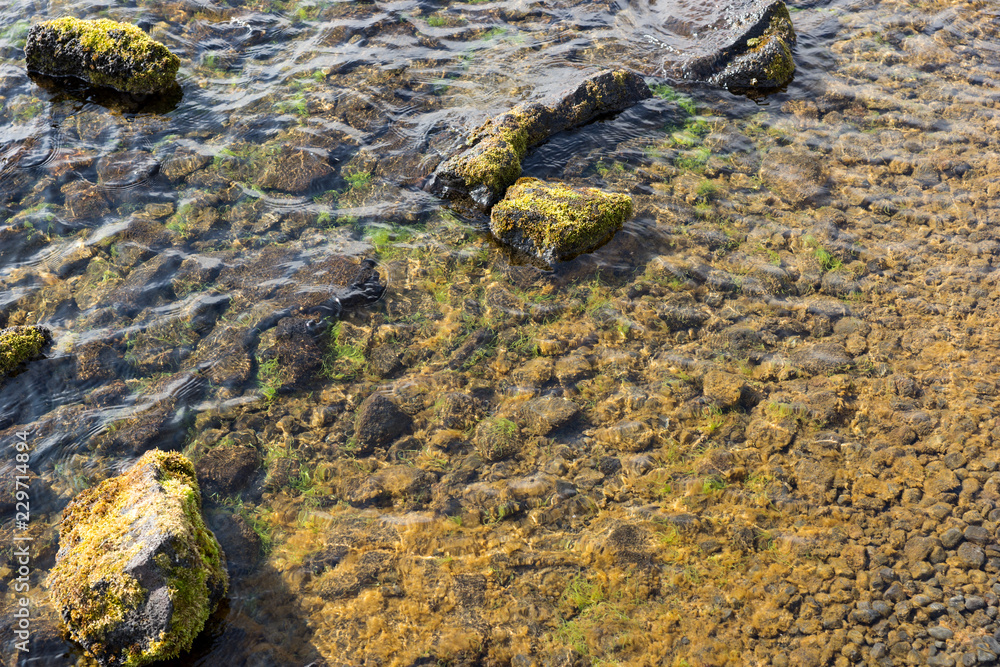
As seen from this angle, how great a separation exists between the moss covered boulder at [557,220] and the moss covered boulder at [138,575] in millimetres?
5764

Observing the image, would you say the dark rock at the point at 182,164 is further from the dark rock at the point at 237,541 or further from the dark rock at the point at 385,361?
the dark rock at the point at 237,541

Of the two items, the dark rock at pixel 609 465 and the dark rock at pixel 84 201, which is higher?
the dark rock at pixel 84 201

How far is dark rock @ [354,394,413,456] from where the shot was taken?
7.88 metres

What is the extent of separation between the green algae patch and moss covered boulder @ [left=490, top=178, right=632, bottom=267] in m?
6.44

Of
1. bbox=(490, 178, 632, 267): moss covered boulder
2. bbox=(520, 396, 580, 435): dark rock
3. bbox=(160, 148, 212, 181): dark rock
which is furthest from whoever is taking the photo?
bbox=(160, 148, 212, 181): dark rock

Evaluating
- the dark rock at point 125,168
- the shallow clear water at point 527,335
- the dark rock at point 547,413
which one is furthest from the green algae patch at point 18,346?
the dark rock at point 547,413

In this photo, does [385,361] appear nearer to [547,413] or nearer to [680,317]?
[547,413]

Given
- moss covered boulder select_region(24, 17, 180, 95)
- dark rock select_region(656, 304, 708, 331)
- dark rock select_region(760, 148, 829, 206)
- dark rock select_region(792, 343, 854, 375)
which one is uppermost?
moss covered boulder select_region(24, 17, 180, 95)

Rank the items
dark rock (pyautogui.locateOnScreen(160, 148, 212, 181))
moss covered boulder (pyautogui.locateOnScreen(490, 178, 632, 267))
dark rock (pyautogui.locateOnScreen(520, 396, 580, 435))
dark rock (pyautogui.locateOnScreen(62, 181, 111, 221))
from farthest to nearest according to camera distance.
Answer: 1. dark rock (pyautogui.locateOnScreen(160, 148, 212, 181))
2. dark rock (pyautogui.locateOnScreen(62, 181, 111, 221))
3. moss covered boulder (pyautogui.locateOnScreen(490, 178, 632, 267))
4. dark rock (pyautogui.locateOnScreen(520, 396, 580, 435))

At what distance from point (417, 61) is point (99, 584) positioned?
36.8ft

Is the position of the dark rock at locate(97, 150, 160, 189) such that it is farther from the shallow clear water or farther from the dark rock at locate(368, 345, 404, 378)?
the dark rock at locate(368, 345, 404, 378)

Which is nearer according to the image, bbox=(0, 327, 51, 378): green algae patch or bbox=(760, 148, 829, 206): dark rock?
bbox=(0, 327, 51, 378): green algae patch

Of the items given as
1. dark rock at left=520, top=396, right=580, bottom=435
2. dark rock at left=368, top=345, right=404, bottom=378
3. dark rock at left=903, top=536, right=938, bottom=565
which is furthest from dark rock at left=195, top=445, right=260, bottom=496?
dark rock at left=903, top=536, right=938, bottom=565

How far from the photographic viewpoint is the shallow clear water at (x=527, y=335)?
6711 mm
